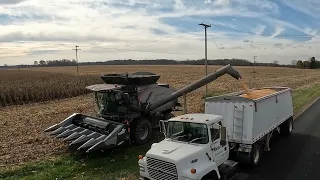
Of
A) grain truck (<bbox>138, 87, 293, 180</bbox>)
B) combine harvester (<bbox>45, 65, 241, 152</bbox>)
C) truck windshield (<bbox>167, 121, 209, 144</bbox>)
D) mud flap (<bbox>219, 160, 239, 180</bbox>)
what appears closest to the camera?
grain truck (<bbox>138, 87, 293, 180</bbox>)

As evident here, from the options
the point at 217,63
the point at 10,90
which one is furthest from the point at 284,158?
the point at 217,63

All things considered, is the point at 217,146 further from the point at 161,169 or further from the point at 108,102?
the point at 108,102

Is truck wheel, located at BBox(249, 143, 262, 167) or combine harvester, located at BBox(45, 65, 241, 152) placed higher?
combine harvester, located at BBox(45, 65, 241, 152)

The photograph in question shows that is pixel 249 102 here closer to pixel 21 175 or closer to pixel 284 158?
pixel 284 158

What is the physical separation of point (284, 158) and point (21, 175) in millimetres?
9608

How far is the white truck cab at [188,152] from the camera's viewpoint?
25.8ft

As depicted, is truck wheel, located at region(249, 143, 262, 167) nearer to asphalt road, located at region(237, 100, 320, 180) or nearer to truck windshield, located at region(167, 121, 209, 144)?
asphalt road, located at region(237, 100, 320, 180)

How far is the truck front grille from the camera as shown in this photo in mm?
7824

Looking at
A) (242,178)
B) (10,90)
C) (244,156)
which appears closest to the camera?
(242,178)

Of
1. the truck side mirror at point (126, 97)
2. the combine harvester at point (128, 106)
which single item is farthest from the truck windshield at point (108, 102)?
the truck side mirror at point (126, 97)

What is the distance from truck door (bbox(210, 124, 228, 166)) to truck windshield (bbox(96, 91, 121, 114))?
20.4 ft

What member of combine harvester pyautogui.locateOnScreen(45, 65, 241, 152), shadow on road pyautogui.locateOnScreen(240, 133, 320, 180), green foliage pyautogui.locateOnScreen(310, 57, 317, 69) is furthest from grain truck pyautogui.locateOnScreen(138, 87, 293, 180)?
green foliage pyautogui.locateOnScreen(310, 57, 317, 69)

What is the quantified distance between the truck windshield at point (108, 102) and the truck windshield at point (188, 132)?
532 cm

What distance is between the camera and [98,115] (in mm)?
14930
